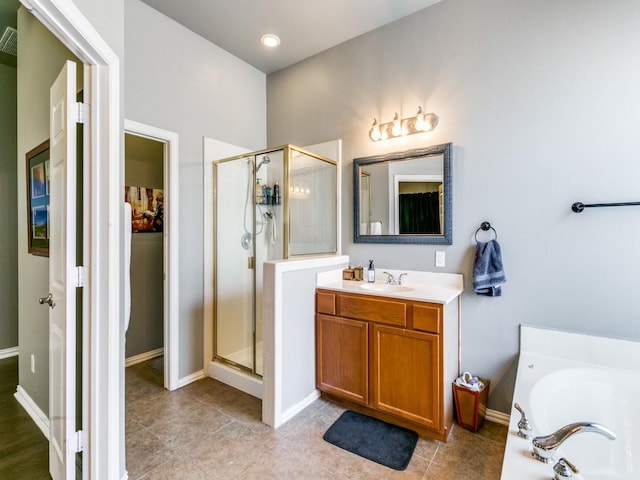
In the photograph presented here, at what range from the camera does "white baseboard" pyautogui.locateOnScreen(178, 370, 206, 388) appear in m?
2.69

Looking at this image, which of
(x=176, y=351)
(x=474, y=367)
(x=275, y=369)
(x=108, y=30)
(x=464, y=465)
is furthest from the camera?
(x=176, y=351)

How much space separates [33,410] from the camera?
2203 millimetres

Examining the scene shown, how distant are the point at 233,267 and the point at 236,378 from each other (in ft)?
3.25

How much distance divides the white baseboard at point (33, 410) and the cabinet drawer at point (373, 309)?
211 centimetres

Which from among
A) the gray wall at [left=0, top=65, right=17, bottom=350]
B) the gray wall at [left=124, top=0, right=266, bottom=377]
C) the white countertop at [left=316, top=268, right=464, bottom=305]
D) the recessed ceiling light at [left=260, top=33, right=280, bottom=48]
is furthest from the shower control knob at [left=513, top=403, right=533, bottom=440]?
the gray wall at [left=0, top=65, right=17, bottom=350]

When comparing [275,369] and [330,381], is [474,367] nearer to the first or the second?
[330,381]

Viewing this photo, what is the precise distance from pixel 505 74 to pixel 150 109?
266 cm

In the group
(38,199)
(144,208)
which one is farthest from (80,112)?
(144,208)

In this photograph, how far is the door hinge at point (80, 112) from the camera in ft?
4.72

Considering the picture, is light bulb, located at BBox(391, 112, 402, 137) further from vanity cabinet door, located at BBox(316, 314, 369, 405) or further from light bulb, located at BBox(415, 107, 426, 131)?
vanity cabinet door, located at BBox(316, 314, 369, 405)

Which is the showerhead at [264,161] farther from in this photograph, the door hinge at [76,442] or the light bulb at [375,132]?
the door hinge at [76,442]

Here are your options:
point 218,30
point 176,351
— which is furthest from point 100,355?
point 218,30

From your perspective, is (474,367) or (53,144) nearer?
(53,144)

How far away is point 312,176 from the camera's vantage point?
2803 mm
